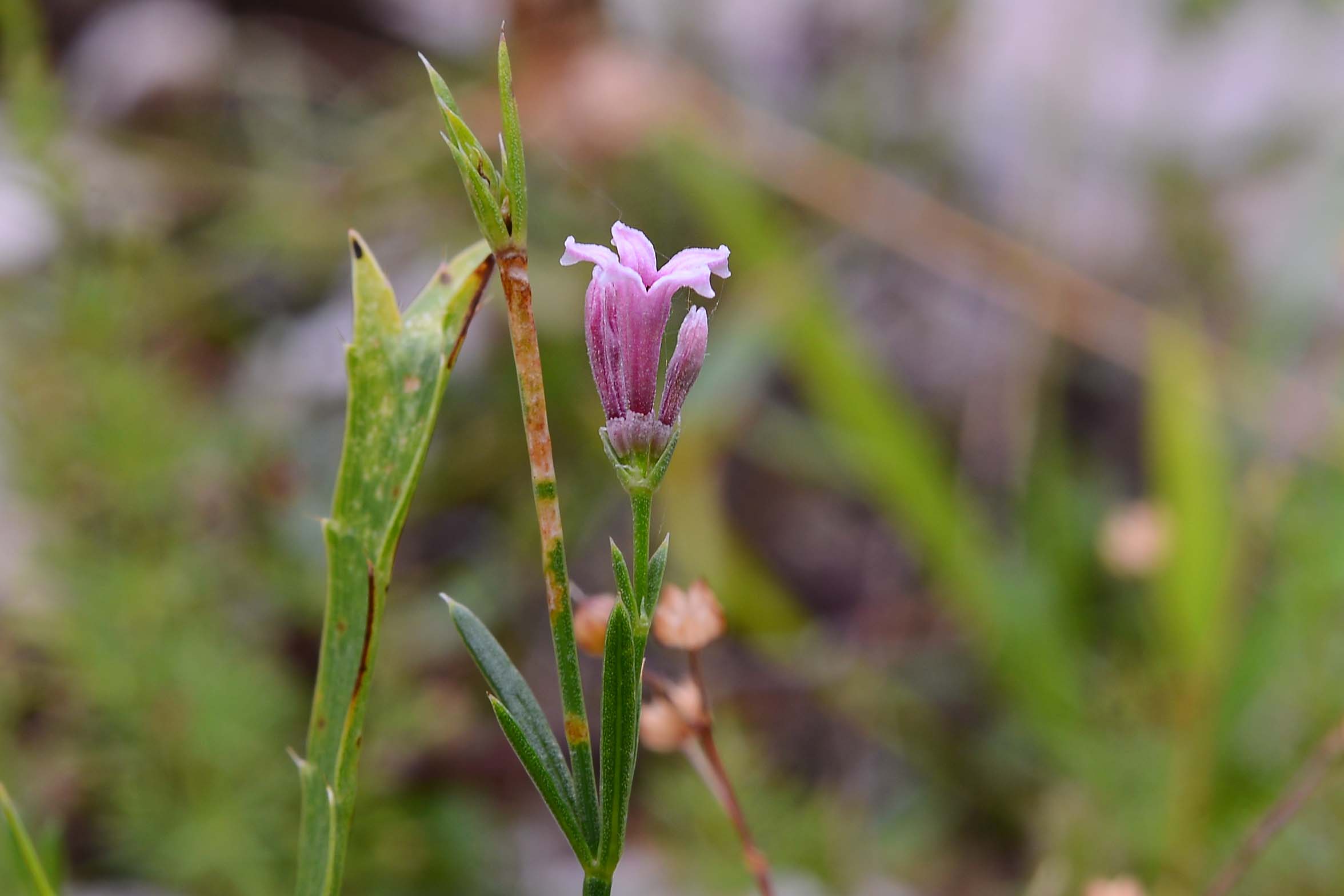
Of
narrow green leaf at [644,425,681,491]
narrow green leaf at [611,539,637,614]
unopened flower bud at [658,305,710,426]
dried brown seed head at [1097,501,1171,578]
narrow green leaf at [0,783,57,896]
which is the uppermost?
dried brown seed head at [1097,501,1171,578]

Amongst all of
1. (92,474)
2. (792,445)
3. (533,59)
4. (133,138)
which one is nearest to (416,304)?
(92,474)

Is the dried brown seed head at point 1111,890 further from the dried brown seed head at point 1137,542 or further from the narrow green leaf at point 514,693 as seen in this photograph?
the dried brown seed head at point 1137,542

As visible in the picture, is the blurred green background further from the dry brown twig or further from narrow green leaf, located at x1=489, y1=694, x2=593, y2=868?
narrow green leaf, located at x1=489, y1=694, x2=593, y2=868

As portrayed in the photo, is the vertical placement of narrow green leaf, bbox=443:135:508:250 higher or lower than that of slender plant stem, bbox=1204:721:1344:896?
higher

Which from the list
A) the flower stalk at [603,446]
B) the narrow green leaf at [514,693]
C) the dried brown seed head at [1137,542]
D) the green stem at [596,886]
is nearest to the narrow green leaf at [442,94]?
the flower stalk at [603,446]

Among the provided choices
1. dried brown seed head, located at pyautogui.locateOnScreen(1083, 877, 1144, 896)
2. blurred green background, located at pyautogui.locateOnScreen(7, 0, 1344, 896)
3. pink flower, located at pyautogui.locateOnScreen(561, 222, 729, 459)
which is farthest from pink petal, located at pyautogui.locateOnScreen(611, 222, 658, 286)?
dried brown seed head, located at pyautogui.locateOnScreen(1083, 877, 1144, 896)

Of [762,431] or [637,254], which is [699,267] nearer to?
[637,254]

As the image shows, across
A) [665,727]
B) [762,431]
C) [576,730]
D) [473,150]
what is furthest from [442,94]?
[762,431]
